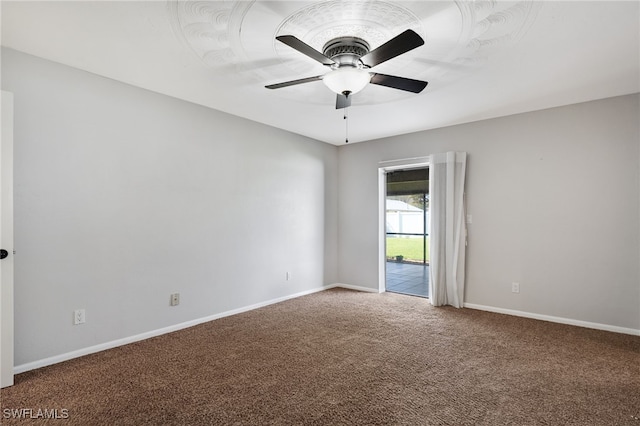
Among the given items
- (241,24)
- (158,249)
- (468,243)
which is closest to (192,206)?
(158,249)

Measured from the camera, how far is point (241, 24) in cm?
218

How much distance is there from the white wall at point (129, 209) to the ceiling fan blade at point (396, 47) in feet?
7.69

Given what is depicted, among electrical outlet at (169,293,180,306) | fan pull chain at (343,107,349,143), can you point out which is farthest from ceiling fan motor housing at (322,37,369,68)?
electrical outlet at (169,293,180,306)

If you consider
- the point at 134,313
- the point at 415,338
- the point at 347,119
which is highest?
A: the point at 347,119

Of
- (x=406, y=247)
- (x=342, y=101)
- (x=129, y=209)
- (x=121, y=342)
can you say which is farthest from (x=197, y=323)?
(x=406, y=247)

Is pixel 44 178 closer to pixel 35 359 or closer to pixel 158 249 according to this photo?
pixel 158 249

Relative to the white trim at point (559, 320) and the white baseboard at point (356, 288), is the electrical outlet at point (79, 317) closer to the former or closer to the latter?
the white baseboard at point (356, 288)

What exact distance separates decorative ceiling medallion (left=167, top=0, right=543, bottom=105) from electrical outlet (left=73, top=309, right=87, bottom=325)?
7.82 ft

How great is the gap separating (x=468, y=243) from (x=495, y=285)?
0.61 m

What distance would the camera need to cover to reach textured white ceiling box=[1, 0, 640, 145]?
2.04 m

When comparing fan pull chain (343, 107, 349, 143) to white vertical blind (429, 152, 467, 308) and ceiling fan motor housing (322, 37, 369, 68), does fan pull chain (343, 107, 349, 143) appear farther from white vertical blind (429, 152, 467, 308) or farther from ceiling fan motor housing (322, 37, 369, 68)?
ceiling fan motor housing (322, 37, 369, 68)

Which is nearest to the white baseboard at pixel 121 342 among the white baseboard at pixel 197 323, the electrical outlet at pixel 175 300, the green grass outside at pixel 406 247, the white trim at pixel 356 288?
the white baseboard at pixel 197 323

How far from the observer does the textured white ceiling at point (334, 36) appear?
204cm

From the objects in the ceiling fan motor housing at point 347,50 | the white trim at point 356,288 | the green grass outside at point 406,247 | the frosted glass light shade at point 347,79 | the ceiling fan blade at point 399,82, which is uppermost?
the ceiling fan motor housing at point 347,50
